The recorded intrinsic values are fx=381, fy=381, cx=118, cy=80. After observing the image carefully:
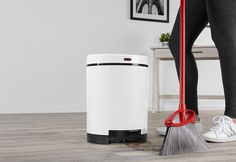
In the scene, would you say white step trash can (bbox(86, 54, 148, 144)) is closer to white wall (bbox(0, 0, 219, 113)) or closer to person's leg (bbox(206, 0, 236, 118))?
person's leg (bbox(206, 0, 236, 118))

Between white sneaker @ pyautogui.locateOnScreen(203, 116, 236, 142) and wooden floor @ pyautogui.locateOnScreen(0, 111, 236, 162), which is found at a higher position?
white sneaker @ pyautogui.locateOnScreen(203, 116, 236, 142)

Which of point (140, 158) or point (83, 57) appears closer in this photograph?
point (140, 158)

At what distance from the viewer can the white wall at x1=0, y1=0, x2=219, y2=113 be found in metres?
3.17

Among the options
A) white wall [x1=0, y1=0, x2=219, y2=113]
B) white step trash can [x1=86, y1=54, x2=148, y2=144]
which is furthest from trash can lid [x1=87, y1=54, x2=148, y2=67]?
white wall [x1=0, y1=0, x2=219, y2=113]

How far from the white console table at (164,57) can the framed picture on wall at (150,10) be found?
1.41 ft

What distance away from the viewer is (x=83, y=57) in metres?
3.42

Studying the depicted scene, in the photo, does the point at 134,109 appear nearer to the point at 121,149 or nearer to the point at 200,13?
the point at 121,149

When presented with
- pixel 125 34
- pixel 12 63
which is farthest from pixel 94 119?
pixel 125 34

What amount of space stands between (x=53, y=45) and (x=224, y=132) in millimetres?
2166

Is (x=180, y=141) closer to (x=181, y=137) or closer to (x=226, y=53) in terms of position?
(x=181, y=137)

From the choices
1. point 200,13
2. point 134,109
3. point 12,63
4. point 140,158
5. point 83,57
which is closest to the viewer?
point 140,158

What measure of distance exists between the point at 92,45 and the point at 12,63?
2.40 feet

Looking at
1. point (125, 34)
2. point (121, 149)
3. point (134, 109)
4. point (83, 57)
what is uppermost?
point (125, 34)

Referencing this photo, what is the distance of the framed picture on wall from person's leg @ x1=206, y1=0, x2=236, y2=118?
2.21 metres
